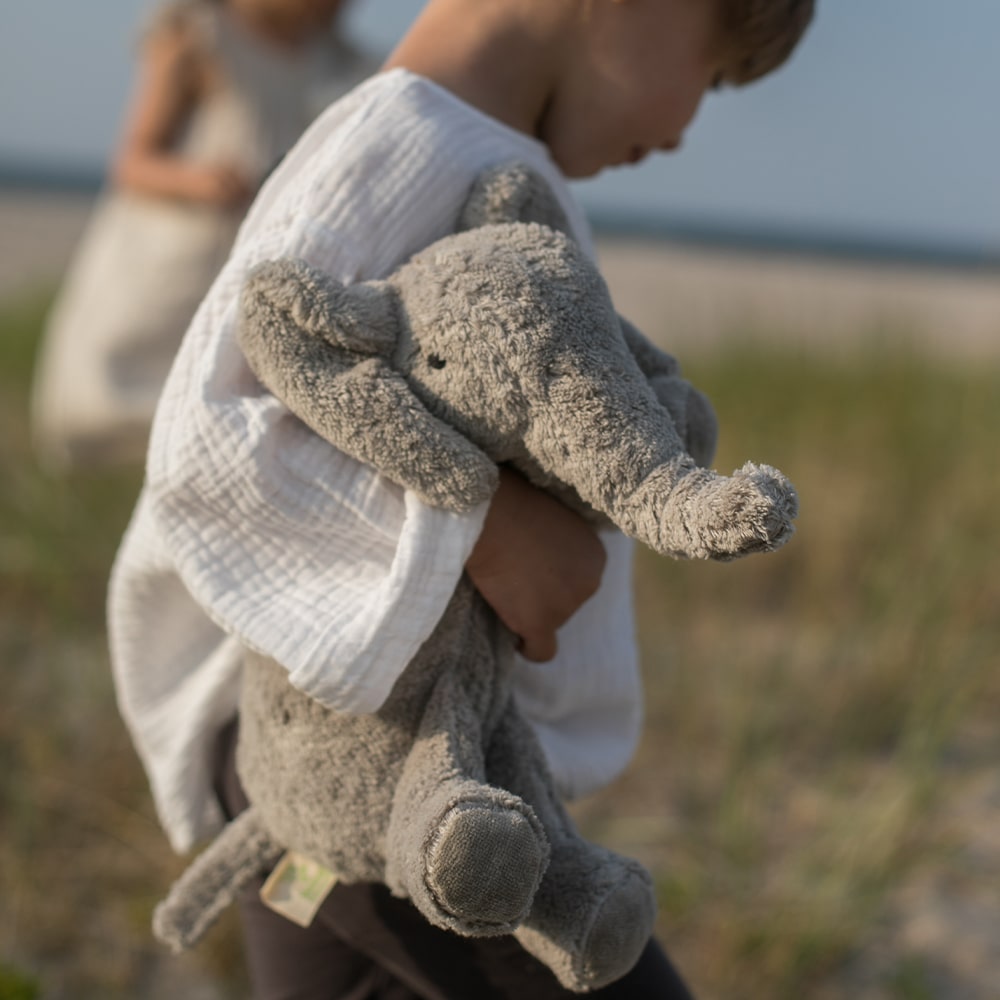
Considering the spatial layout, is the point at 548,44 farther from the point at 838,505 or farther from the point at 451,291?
the point at 838,505

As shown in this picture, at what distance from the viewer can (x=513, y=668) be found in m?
1.01

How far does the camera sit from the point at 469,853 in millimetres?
748

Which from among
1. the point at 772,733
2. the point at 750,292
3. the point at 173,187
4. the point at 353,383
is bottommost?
the point at 772,733

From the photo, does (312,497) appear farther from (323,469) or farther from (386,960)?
(386,960)

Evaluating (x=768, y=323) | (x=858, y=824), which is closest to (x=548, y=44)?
(x=858, y=824)

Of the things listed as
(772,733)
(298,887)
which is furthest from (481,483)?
(772,733)

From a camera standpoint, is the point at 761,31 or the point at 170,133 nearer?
the point at 761,31

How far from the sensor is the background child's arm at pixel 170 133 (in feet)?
7.95

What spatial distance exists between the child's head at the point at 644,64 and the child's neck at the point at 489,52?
Answer: 0.03 m

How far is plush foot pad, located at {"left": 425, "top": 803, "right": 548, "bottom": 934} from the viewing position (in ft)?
2.46

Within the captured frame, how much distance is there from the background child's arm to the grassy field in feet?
3.14

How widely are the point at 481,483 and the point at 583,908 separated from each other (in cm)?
34

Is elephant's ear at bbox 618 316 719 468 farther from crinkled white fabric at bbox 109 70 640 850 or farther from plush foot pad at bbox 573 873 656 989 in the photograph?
plush foot pad at bbox 573 873 656 989

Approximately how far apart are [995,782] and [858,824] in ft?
2.17
